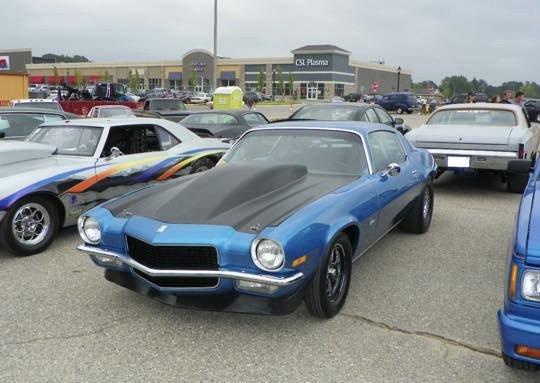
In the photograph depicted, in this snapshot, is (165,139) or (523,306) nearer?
(523,306)

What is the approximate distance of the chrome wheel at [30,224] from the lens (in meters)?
5.30

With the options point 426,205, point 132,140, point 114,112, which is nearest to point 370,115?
point 426,205

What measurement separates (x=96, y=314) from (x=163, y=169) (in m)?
3.28

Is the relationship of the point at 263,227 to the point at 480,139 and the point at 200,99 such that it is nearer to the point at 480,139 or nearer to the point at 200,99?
the point at 480,139

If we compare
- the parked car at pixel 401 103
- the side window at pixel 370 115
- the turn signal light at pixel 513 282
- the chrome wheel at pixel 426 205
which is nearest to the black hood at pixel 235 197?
the turn signal light at pixel 513 282

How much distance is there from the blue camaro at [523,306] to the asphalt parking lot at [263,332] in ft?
1.78

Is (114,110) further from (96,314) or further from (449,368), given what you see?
(449,368)

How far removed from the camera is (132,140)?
22.6 feet

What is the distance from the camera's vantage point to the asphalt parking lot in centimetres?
315

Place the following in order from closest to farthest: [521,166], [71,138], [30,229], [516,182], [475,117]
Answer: [521,166]
[30,229]
[71,138]
[516,182]
[475,117]

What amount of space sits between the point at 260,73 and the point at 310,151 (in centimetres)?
8389

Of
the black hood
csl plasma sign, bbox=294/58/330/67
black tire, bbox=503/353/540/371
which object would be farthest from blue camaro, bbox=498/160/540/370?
csl plasma sign, bbox=294/58/330/67

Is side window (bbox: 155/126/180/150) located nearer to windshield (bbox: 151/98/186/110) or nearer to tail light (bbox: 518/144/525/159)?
tail light (bbox: 518/144/525/159)

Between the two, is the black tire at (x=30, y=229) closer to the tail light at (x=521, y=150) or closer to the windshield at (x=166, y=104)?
the tail light at (x=521, y=150)
